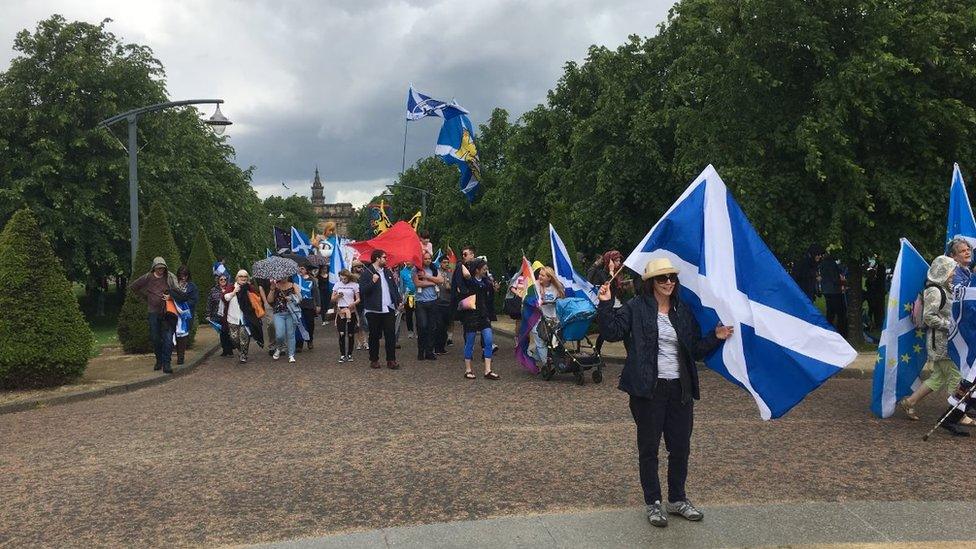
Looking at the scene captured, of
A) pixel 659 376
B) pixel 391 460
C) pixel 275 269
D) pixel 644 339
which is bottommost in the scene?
pixel 391 460

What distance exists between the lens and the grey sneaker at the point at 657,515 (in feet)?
15.3

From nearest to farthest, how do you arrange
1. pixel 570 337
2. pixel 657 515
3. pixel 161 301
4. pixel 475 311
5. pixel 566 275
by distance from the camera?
pixel 657 515
pixel 570 337
pixel 475 311
pixel 566 275
pixel 161 301

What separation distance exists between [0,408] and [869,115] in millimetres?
12647

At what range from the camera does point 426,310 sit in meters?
13.4

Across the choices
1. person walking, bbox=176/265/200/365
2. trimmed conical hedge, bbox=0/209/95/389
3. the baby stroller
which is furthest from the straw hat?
person walking, bbox=176/265/200/365

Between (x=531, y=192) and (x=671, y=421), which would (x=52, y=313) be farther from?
(x=531, y=192)

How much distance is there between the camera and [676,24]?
2358 centimetres

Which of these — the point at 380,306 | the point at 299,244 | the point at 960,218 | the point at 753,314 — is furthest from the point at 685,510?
the point at 299,244

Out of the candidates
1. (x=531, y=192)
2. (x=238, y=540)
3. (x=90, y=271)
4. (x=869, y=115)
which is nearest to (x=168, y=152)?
(x=90, y=271)

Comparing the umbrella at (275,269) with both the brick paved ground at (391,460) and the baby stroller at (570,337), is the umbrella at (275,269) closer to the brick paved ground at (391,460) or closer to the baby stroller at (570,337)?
the brick paved ground at (391,460)

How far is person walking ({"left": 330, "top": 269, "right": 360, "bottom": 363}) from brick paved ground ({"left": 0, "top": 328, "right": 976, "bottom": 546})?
3.73 meters

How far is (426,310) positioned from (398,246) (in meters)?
1.41

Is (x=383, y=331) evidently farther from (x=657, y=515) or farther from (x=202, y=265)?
(x=202, y=265)

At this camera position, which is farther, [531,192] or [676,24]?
[531,192]
